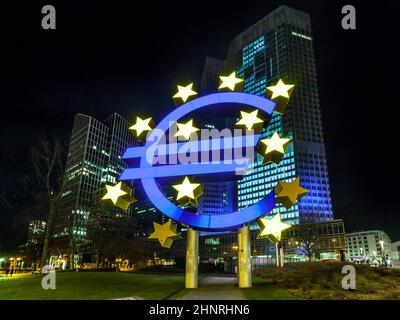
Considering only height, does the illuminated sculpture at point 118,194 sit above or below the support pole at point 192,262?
above

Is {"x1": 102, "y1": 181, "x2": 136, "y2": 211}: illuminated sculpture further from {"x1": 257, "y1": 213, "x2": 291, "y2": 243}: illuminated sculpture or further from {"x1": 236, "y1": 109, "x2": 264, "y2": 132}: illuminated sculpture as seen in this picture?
{"x1": 257, "y1": 213, "x2": 291, "y2": 243}: illuminated sculpture

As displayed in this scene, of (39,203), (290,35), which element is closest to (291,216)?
(290,35)

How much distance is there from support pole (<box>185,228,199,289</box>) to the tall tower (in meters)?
138

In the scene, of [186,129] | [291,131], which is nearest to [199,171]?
[186,129]

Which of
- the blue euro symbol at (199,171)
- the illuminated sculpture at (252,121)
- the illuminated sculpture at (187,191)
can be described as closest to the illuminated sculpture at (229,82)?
the blue euro symbol at (199,171)

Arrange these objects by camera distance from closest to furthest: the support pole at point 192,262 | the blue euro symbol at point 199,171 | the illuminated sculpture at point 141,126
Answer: the blue euro symbol at point 199,171, the support pole at point 192,262, the illuminated sculpture at point 141,126

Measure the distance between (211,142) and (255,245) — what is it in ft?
386

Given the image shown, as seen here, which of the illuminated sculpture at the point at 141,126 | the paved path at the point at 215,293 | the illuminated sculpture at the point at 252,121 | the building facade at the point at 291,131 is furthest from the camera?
the building facade at the point at 291,131

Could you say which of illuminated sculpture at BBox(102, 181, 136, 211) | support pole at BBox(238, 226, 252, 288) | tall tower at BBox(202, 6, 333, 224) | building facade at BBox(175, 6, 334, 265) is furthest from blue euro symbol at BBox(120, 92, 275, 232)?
tall tower at BBox(202, 6, 333, 224)

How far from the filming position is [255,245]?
125 metres

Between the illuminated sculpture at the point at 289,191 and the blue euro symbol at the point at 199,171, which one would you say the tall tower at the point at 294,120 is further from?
the illuminated sculpture at the point at 289,191

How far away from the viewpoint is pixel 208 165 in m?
14.8

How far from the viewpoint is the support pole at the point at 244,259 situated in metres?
16.2

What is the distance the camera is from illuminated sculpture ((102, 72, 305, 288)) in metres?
13.9
